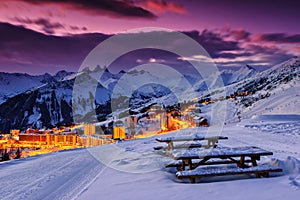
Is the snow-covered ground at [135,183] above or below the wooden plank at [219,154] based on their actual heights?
below

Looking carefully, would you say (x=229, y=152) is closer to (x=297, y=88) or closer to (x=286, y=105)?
(x=286, y=105)

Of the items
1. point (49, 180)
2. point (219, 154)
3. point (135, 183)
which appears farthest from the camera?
point (49, 180)

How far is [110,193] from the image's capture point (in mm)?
7340

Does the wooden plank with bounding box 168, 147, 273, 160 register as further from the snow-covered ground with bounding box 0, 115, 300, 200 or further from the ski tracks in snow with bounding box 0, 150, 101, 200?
the ski tracks in snow with bounding box 0, 150, 101, 200

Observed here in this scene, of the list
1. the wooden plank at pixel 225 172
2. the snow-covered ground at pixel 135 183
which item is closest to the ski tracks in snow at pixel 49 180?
the snow-covered ground at pixel 135 183

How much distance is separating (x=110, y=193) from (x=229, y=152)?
3.87m

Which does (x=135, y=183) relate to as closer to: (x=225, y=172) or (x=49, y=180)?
(x=225, y=172)

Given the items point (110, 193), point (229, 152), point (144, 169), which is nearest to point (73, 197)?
point (110, 193)

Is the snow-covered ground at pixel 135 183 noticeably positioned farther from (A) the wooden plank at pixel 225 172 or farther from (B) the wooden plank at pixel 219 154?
(B) the wooden plank at pixel 219 154

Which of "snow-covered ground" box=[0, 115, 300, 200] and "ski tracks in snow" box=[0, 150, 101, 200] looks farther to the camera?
"ski tracks in snow" box=[0, 150, 101, 200]

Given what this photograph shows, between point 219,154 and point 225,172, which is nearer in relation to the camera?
point 225,172

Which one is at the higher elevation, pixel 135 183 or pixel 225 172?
pixel 225 172

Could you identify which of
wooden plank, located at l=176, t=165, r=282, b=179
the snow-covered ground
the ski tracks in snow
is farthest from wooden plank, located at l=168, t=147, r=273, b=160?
the ski tracks in snow

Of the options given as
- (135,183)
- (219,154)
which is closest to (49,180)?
(135,183)
